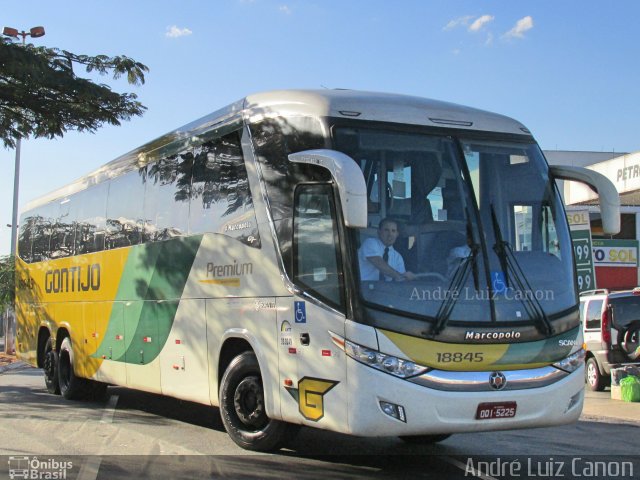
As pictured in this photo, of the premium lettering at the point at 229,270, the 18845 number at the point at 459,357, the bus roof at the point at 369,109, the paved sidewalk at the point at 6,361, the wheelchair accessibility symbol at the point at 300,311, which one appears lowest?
the paved sidewalk at the point at 6,361

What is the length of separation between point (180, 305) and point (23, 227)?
931 cm

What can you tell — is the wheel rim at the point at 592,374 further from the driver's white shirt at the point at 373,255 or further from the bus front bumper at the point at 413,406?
the driver's white shirt at the point at 373,255

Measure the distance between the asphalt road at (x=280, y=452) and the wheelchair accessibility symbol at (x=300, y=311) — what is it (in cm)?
139

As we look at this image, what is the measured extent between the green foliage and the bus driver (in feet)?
63.0

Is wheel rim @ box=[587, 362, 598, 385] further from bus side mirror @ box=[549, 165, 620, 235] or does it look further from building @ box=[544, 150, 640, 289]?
building @ box=[544, 150, 640, 289]

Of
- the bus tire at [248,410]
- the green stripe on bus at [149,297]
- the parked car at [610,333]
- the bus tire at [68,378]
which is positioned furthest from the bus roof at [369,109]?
the parked car at [610,333]

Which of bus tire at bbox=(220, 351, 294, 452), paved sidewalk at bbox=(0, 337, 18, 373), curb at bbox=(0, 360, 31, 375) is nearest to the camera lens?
bus tire at bbox=(220, 351, 294, 452)

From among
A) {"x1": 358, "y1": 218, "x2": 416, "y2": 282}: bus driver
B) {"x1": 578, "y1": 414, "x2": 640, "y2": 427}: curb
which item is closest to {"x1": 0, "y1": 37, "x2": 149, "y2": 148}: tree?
{"x1": 358, "y1": 218, "x2": 416, "y2": 282}: bus driver

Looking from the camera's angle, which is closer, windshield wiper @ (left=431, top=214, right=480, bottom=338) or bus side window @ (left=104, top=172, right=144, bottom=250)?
windshield wiper @ (left=431, top=214, right=480, bottom=338)

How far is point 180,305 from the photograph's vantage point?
9.62 m

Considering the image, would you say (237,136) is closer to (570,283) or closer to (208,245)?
(208,245)

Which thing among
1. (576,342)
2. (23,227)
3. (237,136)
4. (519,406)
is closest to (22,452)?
(237,136)

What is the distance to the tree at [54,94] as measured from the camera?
1302 cm

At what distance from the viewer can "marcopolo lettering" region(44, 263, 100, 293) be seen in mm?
12734
